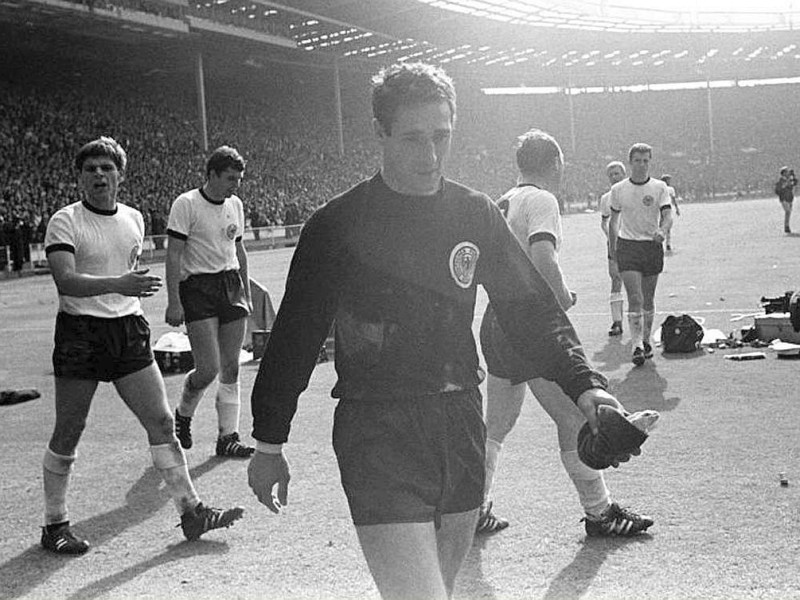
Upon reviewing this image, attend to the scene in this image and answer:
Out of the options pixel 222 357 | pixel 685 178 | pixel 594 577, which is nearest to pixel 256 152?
pixel 685 178

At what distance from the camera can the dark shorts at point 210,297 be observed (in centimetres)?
Answer: 709

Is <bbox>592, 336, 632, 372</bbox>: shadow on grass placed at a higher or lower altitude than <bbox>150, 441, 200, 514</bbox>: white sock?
lower

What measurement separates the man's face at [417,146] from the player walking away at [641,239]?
7.44 metres

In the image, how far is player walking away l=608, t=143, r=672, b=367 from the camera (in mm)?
10188

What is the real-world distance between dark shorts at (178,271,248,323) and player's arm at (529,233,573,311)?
2.65 meters

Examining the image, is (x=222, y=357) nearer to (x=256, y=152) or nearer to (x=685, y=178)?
(x=256, y=152)

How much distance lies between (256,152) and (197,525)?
46.1 metres

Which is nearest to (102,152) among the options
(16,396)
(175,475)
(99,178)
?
(99,178)

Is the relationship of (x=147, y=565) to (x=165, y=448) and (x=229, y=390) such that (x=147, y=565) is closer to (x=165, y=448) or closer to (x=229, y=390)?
(x=165, y=448)

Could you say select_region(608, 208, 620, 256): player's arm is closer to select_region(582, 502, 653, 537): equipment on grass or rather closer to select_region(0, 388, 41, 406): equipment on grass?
select_region(0, 388, 41, 406): equipment on grass

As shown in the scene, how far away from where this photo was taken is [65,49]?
147 feet

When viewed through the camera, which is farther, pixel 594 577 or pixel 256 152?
pixel 256 152

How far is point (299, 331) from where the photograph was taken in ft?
9.89

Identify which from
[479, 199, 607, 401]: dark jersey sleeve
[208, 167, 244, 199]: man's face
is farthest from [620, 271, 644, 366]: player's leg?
[479, 199, 607, 401]: dark jersey sleeve
